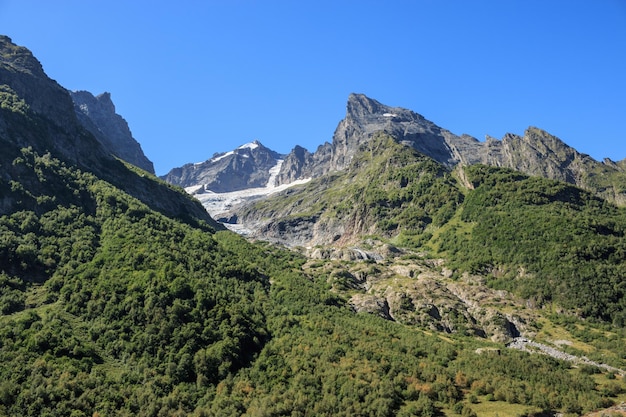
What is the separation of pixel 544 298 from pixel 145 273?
11973 cm

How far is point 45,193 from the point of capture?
174 metres

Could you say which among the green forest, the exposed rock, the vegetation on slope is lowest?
the green forest

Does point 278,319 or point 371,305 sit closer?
point 278,319

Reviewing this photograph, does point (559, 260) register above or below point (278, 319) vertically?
above

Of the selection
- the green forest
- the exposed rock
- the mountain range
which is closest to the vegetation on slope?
the mountain range

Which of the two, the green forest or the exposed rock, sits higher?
the exposed rock

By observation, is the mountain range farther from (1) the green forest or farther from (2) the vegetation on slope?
(2) the vegetation on slope

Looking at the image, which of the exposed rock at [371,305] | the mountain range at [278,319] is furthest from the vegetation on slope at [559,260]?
the exposed rock at [371,305]

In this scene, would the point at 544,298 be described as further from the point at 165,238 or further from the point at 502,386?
the point at 165,238

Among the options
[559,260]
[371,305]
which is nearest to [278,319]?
[371,305]

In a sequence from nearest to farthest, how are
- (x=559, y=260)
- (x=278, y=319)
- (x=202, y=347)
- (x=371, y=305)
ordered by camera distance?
(x=202, y=347)
(x=278, y=319)
(x=371, y=305)
(x=559, y=260)

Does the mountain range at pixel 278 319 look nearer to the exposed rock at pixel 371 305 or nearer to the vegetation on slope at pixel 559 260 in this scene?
the vegetation on slope at pixel 559 260

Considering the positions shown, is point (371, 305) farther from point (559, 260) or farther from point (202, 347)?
point (559, 260)

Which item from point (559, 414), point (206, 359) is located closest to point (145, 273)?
point (206, 359)
